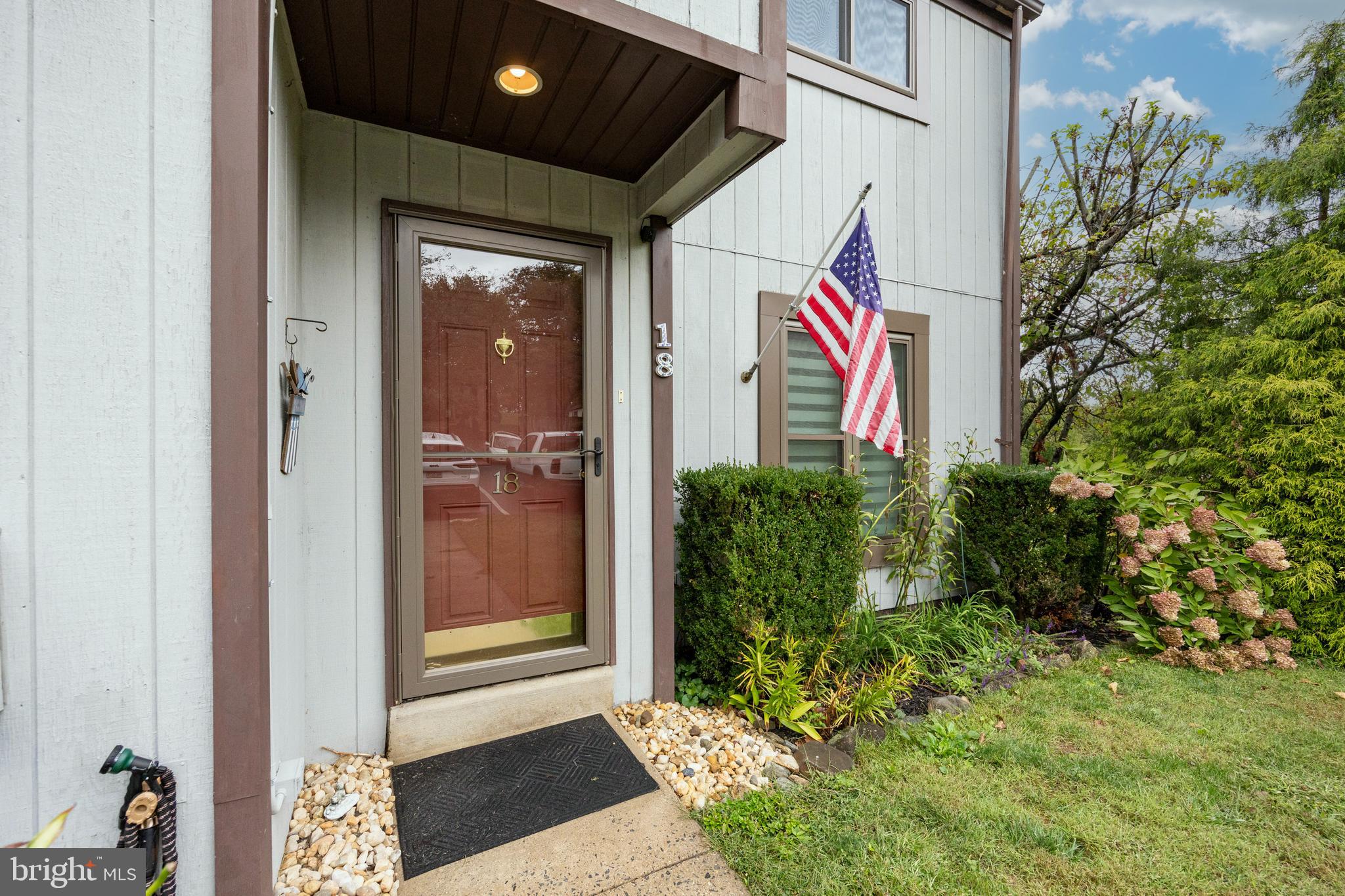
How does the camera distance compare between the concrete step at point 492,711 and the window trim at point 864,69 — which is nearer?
the concrete step at point 492,711

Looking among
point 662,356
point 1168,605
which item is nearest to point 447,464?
point 662,356

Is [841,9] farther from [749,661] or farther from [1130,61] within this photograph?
[1130,61]

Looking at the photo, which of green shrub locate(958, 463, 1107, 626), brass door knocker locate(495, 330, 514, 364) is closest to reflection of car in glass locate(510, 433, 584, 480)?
brass door knocker locate(495, 330, 514, 364)

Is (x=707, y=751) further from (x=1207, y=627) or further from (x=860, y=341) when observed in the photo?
(x=1207, y=627)

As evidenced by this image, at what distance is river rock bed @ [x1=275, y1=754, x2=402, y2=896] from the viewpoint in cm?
163

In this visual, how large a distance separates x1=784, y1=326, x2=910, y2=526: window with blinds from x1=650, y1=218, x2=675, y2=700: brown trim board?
3.90 feet

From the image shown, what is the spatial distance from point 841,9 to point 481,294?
3386mm

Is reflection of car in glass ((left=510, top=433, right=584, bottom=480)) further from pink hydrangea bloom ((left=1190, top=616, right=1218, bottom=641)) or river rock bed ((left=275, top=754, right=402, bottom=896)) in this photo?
pink hydrangea bloom ((left=1190, top=616, right=1218, bottom=641))

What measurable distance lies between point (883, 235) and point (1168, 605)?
302cm

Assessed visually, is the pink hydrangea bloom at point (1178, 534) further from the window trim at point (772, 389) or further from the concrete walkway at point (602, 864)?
the concrete walkway at point (602, 864)

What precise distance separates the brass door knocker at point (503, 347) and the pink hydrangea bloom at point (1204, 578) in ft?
14.0

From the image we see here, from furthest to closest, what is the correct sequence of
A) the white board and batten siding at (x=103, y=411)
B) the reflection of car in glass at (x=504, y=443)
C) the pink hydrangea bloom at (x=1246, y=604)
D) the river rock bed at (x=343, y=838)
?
the pink hydrangea bloom at (x=1246, y=604), the reflection of car in glass at (x=504, y=443), the river rock bed at (x=343, y=838), the white board and batten siding at (x=103, y=411)

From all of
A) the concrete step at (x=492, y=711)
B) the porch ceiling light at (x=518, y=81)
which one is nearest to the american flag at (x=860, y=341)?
the porch ceiling light at (x=518, y=81)

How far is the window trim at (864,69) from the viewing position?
12.2 feet
